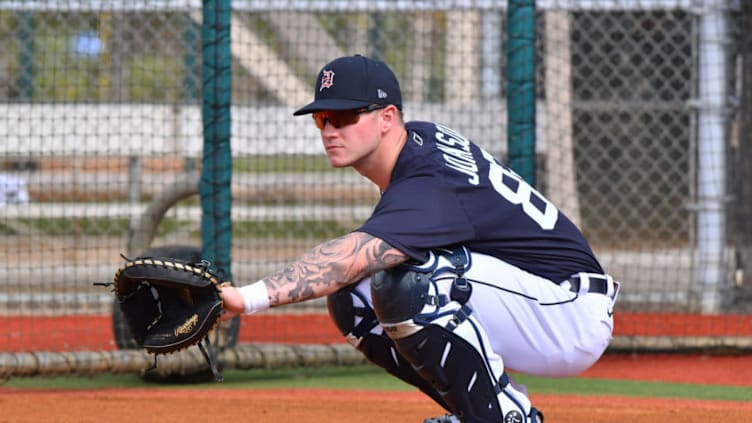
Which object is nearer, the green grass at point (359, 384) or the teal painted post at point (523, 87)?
the green grass at point (359, 384)

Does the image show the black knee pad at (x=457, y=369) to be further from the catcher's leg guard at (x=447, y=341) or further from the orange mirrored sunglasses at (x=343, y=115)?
the orange mirrored sunglasses at (x=343, y=115)

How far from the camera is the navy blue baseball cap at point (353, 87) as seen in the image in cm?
314

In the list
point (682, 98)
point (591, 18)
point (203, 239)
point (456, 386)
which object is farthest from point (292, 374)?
point (682, 98)

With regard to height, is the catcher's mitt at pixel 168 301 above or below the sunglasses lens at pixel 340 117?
below

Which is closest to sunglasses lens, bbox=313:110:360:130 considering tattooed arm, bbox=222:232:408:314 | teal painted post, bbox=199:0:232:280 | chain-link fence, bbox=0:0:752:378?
tattooed arm, bbox=222:232:408:314

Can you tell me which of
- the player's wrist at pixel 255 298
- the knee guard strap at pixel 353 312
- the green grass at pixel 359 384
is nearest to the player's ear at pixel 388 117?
the knee guard strap at pixel 353 312

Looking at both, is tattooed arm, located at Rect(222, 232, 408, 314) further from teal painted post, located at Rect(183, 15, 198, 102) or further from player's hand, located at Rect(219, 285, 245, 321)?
teal painted post, located at Rect(183, 15, 198, 102)

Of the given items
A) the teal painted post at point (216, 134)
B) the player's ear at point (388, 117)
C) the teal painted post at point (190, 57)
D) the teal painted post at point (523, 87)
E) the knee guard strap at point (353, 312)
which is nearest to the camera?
the player's ear at point (388, 117)

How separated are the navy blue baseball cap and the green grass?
232 cm

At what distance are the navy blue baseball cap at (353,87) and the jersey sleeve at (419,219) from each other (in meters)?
0.26

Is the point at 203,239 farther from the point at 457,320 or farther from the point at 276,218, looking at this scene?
the point at 276,218

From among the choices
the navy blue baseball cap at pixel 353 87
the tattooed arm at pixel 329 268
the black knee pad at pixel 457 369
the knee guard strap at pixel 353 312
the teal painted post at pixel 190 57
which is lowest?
the black knee pad at pixel 457 369

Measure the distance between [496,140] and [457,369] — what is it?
4.71 meters

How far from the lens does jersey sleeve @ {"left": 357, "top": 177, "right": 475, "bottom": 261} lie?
2980 mm
